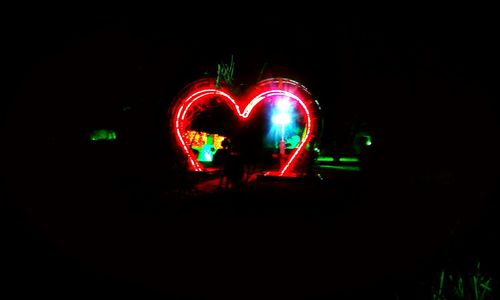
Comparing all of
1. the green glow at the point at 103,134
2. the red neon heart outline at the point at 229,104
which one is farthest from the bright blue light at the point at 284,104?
the green glow at the point at 103,134

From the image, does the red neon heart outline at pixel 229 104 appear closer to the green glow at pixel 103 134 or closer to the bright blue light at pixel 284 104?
the bright blue light at pixel 284 104

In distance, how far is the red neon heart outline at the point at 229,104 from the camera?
31.1 ft

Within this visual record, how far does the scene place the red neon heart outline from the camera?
31.1 feet

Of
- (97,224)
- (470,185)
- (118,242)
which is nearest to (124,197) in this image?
(97,224)

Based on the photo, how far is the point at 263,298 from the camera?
3061mm

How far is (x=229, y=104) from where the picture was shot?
9.81 m

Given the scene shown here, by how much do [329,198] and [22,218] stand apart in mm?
6965

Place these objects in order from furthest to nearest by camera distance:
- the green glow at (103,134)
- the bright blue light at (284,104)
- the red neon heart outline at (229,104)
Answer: the green glow at (103,134)
the bright blue light at (284,104)
the red neon heart outline at (229,104)

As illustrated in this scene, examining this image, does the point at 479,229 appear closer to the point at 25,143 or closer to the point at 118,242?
the point at 118,242

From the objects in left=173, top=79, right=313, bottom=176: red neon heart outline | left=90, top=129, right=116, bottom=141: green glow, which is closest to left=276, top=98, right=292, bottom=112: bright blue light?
left=173, top=79, right=313, bottom=176: red neon heart outline

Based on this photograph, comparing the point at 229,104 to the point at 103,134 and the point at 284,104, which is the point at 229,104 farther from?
the point at 103,134

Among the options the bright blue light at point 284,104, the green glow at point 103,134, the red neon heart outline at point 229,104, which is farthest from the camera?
the green glow at point 103,134

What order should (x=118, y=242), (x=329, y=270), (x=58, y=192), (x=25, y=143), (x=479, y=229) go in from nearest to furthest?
(x=329, y=270)
(x=118, y=242)
(x=479, y=229)
(x=58, y=192)
(x=25, y=143)

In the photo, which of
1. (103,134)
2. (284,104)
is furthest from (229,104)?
(103,134)
